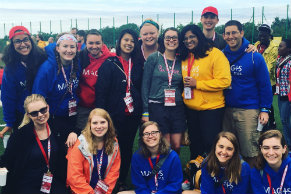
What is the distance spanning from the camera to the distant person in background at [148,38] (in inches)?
168

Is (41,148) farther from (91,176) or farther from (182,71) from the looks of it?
(182,71)

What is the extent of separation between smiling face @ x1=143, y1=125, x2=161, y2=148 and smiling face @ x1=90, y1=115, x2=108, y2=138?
0.47 meters

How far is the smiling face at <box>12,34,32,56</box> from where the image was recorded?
12.5 ft

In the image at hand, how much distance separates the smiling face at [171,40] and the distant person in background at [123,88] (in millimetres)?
439

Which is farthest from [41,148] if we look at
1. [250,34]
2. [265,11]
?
[265,11]

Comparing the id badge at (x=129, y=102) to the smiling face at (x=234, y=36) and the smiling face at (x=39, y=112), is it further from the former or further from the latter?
the smiling face at (x=234, y=36)

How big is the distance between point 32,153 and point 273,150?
8.40 feet

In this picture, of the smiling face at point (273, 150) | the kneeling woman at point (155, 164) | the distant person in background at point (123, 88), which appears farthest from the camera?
the distant person in background at point (123, 88)

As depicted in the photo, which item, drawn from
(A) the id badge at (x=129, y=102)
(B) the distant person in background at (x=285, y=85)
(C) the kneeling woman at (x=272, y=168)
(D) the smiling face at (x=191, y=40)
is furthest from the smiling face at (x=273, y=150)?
(B) the distant person in background at (x=285, y=85)

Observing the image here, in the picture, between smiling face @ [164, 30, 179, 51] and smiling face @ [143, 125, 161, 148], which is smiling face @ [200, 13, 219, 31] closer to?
smiling face @ [164, 30, 179, 51]

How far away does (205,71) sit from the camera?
381cm

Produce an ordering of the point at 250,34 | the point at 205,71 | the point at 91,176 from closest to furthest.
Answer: the point at 91,176 → the point at 205,71 → the point at 250,34

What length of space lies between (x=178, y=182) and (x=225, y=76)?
1.37 metres

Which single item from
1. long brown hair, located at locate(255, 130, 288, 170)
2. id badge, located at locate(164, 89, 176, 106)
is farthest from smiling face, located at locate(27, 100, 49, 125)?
long brown hair, located at locate(255, 130, 288, 170)
